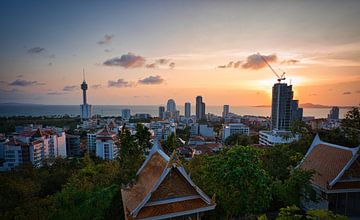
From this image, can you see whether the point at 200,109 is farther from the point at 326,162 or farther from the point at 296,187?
the point at 296,187

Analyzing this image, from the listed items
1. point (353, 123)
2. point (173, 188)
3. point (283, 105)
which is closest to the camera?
point (173, 188)

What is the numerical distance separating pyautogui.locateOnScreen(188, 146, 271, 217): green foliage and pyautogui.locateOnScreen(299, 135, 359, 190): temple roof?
421 centimetres

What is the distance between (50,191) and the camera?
49.7 feet

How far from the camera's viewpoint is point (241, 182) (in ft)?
30.0

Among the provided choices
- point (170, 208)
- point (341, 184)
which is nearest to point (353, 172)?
point (341, 184)

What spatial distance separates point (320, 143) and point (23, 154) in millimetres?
47051

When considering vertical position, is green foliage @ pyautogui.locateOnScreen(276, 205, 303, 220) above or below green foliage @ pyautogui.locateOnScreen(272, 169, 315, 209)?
above

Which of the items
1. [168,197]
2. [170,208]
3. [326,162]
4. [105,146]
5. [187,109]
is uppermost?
[326,162]

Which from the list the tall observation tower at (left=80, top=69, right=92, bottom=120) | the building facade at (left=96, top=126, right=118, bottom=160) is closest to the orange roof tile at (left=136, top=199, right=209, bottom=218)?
the building facade at (left=96, top=126, right=118, bottom=160)

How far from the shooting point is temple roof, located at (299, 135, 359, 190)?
11195 mm

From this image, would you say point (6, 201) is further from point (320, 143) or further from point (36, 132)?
point (36, 132)

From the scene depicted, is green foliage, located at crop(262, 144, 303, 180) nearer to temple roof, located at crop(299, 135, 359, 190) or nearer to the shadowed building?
temple roof, located at crop(299, 135, 359, 190)

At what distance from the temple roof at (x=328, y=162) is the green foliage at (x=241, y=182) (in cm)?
421

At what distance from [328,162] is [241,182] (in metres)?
6.94
